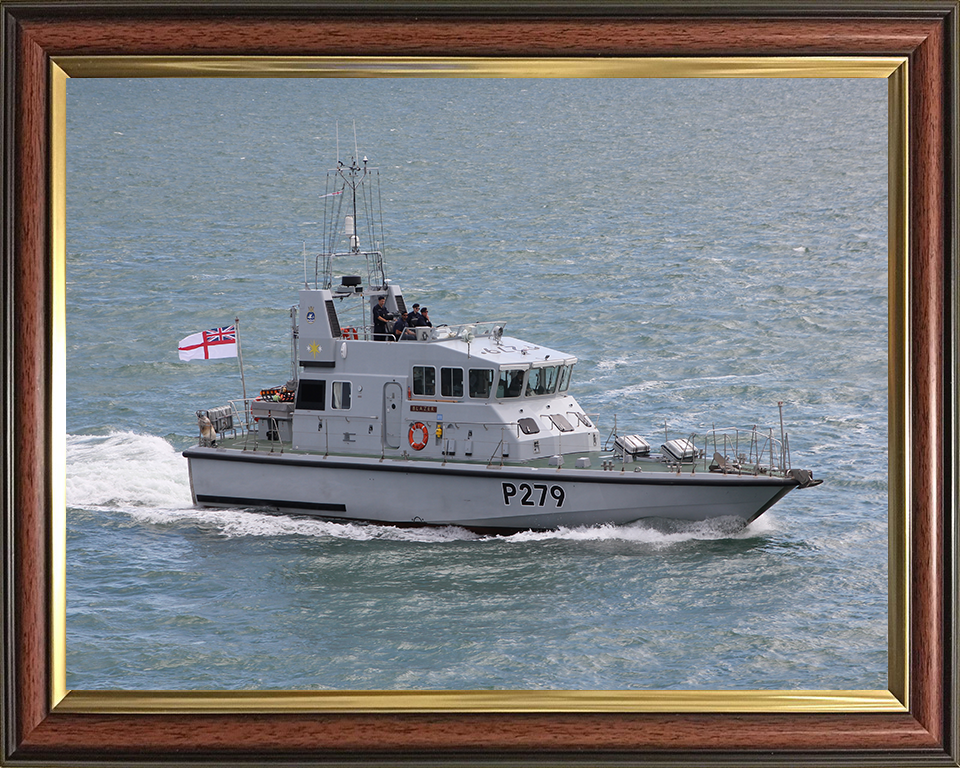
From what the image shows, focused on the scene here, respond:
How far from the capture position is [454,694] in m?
6.57

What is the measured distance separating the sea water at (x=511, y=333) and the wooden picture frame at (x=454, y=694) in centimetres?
23

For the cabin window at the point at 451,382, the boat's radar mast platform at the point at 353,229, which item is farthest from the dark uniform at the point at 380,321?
the cabin window at the point at 451,382

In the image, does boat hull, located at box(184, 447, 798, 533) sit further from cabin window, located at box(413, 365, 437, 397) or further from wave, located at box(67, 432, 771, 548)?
cabin window, located at box(413, 365, 437, 397)

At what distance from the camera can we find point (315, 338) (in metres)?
19.2

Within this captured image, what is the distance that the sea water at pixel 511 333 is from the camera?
7.73 m

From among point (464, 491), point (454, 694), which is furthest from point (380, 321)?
point (454, 694)

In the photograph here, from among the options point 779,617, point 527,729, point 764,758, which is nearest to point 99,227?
point 527,729

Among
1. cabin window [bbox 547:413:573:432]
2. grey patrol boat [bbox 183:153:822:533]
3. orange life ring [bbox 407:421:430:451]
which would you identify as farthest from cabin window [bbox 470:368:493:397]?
cabin window [bbox 547:413:573:432]

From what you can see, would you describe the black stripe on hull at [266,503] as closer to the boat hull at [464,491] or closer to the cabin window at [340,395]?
the boat hull at [464,491]

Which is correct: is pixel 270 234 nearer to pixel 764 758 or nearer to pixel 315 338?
pixel 315 338

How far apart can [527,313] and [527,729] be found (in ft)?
51.8

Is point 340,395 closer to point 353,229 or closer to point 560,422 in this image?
point 353,229

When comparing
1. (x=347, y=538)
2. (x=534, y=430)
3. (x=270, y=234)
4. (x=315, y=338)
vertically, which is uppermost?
(x=270, y=234)

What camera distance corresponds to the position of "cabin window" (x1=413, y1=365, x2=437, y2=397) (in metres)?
18.5
